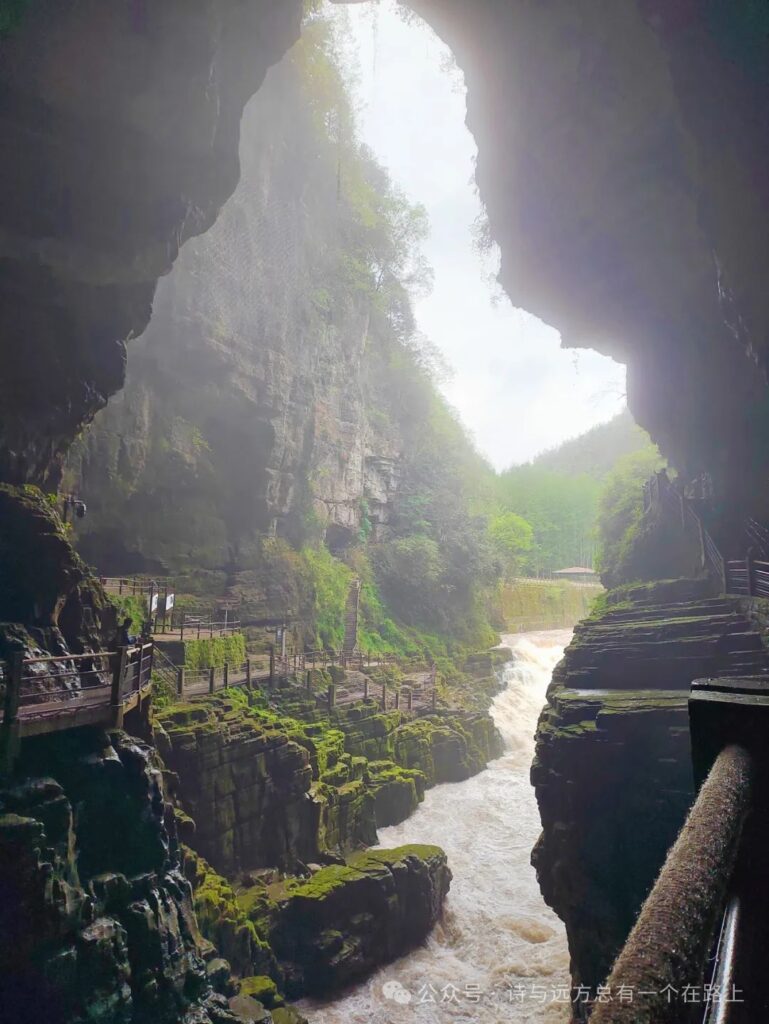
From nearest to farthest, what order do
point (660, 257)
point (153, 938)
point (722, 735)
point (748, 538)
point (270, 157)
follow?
1. point (722, 735)
2. point (153, 938)
3. point (660, 257)
4. point (748, 538)
5. point (270, 157)

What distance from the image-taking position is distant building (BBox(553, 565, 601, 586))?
52.2 meters

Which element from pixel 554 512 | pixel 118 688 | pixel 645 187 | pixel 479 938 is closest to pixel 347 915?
pixel 479 938

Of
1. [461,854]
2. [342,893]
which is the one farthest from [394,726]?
[342,893]

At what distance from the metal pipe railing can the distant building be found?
173 ft

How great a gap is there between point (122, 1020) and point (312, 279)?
28573 millimetres

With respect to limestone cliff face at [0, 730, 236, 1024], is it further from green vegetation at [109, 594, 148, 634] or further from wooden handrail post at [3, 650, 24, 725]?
green vegetation at [109, 594, 148, 634]

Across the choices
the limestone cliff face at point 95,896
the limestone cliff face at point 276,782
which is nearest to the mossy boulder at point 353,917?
the limestone cliff face at point 276,782

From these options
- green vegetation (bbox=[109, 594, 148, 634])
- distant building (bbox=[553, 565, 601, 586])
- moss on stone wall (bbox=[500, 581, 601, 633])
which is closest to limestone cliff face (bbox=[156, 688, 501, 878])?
green vegetation (bbox=[109, 594, 148, 634])

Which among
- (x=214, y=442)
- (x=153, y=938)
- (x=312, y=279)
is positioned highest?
(x=312, y=279)

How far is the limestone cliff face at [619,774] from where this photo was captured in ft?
25.3

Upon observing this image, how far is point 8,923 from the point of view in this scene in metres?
5.53

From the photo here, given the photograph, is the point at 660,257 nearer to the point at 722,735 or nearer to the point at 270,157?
the point at 722,735

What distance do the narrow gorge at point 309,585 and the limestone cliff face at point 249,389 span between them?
0.56 ft

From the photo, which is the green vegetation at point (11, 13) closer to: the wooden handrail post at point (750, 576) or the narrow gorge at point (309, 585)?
the narrow gorge at point (309, 585)
